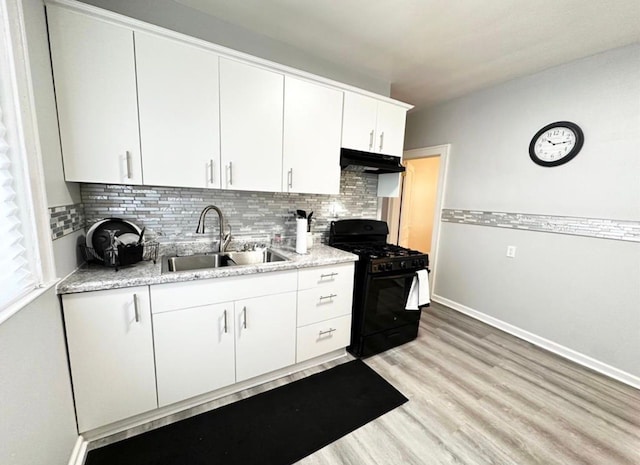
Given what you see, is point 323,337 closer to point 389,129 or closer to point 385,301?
point 385,301

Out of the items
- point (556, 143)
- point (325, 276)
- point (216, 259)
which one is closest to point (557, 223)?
point (556, 143)

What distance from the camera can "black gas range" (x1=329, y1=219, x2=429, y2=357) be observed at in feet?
6.94

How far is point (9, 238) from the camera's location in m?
0.90

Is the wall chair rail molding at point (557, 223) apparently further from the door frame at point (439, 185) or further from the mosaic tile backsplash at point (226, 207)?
the mosaic tile backsplash at point (226, 207)

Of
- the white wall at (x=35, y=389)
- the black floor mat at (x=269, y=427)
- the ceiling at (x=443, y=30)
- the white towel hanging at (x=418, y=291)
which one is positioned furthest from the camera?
the white towel hanging at (x=418, y=291)

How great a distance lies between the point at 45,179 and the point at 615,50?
3.99 meters

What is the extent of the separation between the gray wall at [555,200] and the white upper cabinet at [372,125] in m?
1.19

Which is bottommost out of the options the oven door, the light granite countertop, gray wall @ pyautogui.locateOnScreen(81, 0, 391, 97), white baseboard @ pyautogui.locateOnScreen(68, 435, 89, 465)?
Answer: white baseboard @ pyautogui.locateOnScreen(68, 435, 89, 465)

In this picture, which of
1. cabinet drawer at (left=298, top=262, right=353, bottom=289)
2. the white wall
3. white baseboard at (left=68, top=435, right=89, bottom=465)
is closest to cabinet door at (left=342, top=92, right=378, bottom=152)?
cabinet drawer at (left=298, top=262, right=353, bottom=289)

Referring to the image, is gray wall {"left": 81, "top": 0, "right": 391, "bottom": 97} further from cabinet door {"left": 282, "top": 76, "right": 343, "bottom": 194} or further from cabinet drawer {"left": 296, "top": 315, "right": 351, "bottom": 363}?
cabinet drawer {"left": 296, "top": 315, "right": 351, "bottom": 363}

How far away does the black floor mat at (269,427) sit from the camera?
4.38 ft

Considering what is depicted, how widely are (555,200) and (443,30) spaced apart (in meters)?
1.89

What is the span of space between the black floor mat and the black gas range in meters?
0.37

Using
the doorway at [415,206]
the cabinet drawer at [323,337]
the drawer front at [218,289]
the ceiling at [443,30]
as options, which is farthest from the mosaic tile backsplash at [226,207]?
the doorway at [415,206]
